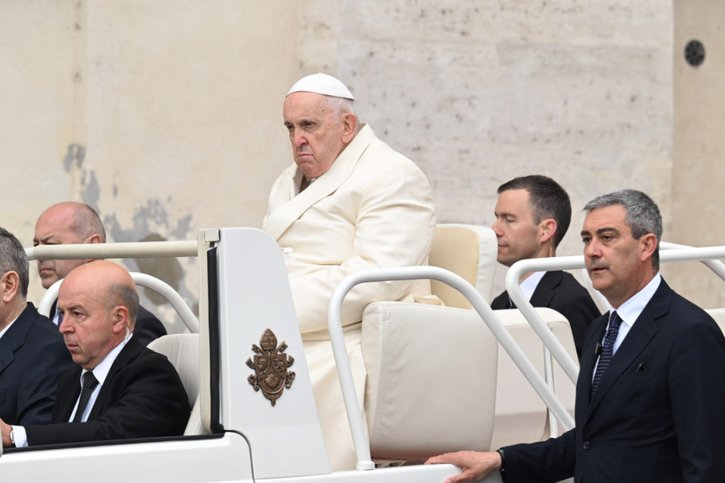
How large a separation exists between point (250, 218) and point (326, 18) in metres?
1.14

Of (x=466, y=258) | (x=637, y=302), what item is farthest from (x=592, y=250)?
(x=466, y=258)

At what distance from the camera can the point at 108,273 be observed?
13.6 ft

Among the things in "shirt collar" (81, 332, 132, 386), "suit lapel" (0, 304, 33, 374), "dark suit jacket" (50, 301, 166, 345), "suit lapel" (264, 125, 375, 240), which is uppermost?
"suit lapel" (264, 125, 375, 240)

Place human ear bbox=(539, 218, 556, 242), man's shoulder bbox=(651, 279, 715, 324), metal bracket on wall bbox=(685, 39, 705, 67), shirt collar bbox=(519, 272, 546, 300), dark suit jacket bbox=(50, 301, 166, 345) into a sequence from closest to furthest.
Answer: man's shoulder bbox=(651, 279, 715, 324) → dark suit jacket bbox=(50, 301, 166, 345) → shirt collar bbox=(519, 272, 546, 300) → human ear bbox=(539, 218, 556, 242) → metal bracket on wall bbox=(685, 39, 705, 67)

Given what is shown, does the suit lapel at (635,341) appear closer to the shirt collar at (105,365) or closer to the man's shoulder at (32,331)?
the shirt collar at (105,365)

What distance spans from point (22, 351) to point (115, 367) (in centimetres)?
31

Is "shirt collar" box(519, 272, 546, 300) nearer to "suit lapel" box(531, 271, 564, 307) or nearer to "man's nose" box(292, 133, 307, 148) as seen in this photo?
"suit lapel" box(531, 271, 564, 307)

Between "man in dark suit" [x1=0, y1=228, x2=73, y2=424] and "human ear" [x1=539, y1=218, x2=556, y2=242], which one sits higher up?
"human ear" [x1=539, y1=218, x2=556, y2=242]

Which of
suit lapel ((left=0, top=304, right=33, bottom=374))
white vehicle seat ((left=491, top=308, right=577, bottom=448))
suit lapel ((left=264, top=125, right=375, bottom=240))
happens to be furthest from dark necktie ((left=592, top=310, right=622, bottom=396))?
suit lapel ((left=0, top=304, right=33, bottom=374))

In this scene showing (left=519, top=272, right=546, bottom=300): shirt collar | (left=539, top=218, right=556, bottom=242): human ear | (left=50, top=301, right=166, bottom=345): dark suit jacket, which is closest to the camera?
(left=50, top=301, right=166, bottom=345): dark suit jacket

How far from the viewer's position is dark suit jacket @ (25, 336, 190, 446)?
3787 millimetres

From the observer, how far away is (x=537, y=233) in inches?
217

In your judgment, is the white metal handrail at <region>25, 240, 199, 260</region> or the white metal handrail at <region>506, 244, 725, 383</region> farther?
the white metal handrail at <region>506, 244, 725, 383</region>

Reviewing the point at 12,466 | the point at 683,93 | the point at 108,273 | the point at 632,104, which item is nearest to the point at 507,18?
the point at 632,104
